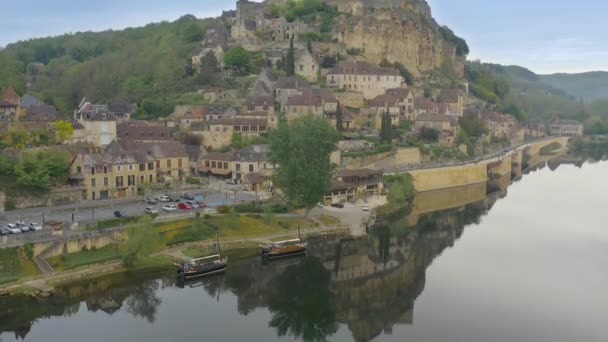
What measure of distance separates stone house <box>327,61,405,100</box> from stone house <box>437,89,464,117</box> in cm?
845

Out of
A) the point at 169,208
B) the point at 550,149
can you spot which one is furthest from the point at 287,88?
the point at 550,149

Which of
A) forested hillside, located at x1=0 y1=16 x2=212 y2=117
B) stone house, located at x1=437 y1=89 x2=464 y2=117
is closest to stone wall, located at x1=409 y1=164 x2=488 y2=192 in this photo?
stone house, located at x1=437 y1=89 x2=464 y2=117

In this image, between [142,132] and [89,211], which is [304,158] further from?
[142,132]

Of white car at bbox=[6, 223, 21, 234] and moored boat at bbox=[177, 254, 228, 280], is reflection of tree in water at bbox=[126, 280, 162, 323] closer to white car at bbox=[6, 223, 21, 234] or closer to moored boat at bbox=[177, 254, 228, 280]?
moored boat at bbox=[177, 254, 228, 280]

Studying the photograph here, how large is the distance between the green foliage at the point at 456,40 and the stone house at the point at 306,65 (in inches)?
1516

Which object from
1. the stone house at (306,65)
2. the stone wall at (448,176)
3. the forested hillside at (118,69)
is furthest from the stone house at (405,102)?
the forested hillside at (118,69)

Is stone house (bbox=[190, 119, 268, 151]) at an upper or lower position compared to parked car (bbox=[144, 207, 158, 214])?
upper

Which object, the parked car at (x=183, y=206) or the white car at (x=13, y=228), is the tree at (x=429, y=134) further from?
the white car at (x=13, y=228)

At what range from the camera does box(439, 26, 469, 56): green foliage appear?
10812 centimetres

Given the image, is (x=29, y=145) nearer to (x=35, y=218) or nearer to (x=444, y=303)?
(x=35, y=218)

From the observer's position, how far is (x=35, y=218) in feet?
125

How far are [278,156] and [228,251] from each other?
8.77 meters

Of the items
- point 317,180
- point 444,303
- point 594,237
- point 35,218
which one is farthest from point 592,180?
point 35,218

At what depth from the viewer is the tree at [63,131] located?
4959cm
